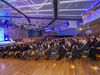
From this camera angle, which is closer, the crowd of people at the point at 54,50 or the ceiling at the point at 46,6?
the ceiling at the point at 46,6

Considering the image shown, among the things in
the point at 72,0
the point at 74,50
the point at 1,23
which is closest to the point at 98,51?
the point at 74,50

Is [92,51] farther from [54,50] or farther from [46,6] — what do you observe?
[46,6]

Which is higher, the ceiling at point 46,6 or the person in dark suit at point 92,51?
the ceiling at point 46,6

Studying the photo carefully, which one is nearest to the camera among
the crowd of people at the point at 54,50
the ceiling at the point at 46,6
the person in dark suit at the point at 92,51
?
the ceiling at the point at 46,6

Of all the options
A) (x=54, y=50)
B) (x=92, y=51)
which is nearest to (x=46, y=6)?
(x=54, y=50)

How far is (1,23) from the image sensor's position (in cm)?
1288

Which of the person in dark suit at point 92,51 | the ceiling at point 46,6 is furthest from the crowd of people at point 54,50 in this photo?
the ceiling at point 46,6

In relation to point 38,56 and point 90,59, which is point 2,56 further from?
point 90,59

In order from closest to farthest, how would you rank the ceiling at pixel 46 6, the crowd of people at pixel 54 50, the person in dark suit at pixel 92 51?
the ceiling at pixel 46 6 → the person in dark suit at pixel 92 51 → the crowd of people at pixel 54 50

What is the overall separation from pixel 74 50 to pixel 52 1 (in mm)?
2416

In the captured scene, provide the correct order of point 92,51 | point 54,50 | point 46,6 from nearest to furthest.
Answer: point 92,51
point 54,50
point 46,6

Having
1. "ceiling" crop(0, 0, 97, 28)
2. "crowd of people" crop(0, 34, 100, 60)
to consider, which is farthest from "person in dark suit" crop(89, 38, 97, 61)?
"ceiling" crop(0, 0, 97, 28)

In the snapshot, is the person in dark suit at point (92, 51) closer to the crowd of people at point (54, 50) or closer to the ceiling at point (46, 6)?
the crowd of people at point (54, 50)

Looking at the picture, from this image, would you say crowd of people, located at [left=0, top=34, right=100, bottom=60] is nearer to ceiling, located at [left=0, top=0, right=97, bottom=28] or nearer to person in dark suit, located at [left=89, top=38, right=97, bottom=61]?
person in dark suit, located at [left=89, top=38, right=97, bottom=61]
